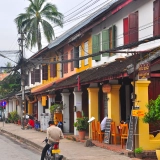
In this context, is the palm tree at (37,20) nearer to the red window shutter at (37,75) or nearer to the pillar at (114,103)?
the red window shutter at (37,75)

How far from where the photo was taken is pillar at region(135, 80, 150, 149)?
46.9 ft

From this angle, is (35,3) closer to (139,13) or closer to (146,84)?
(139,13)

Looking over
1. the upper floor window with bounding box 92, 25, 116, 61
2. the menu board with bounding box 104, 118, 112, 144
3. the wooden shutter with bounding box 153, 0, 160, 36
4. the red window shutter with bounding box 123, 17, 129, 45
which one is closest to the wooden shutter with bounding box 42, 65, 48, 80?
the upper floor window with bounding box 92, 25, 116, 61

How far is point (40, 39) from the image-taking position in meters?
47.2

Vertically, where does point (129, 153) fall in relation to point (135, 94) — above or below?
below

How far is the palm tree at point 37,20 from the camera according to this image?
4662 centimetres

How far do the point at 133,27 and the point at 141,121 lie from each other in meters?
5.24

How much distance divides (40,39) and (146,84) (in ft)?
111

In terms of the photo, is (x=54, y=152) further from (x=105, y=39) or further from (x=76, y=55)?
(x=76, y=55)

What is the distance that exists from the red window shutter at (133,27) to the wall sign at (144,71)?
4.92 metres

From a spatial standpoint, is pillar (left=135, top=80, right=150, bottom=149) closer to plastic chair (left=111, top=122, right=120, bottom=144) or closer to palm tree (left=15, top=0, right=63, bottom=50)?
plastic chair (left=111, top=122, right=120, bottom=144)

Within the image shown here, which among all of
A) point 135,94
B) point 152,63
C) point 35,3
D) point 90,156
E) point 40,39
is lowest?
point 90,156

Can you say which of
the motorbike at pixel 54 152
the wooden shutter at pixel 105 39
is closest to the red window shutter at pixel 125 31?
the wooden shutter at pixel 105 39

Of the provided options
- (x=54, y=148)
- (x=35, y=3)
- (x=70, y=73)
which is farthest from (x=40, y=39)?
(x=54, y=148)
